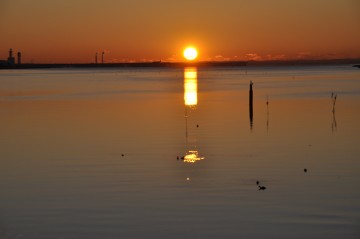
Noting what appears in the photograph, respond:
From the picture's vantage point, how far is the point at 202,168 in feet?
95.9

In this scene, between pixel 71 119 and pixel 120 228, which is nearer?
pixel 120 228

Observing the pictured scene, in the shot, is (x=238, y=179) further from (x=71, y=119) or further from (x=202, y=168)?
(x=71, y=119)

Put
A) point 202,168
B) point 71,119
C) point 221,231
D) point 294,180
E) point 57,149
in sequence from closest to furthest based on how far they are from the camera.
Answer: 1. point 221,231
2. point 294,180
3. point 202,168
4. point 57,149
5. point 71,119

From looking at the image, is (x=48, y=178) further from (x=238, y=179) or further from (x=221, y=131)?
(x=221, y=131)

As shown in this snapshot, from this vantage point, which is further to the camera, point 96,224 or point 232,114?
point 232,114

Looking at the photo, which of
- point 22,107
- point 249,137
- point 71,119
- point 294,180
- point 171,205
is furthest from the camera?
point 22,107

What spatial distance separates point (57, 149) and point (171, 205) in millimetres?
15545

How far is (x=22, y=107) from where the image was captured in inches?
2803

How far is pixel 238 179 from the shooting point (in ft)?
86.5

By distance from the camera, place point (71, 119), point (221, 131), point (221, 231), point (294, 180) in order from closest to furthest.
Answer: point (221, 231) < point (294, 180) < point (221, 131) < point (71, 119)

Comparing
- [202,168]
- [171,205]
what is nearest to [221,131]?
[202,168]

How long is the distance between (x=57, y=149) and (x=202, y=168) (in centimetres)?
1014

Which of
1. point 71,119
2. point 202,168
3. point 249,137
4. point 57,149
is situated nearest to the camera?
point 202,168

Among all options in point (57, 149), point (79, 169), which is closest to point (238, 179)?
point (79, 169)
